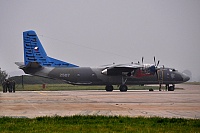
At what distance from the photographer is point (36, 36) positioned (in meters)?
60.4

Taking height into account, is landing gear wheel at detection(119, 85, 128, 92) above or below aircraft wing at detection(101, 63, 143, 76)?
below

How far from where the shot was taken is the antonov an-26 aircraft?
57.6 meters

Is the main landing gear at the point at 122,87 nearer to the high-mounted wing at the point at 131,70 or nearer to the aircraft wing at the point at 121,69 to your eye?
the high-mounted wing at the point at 131,70

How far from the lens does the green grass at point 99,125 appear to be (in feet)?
47.1

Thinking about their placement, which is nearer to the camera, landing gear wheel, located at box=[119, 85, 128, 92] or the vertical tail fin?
landing gear wheel, located at box=[119, 85, 128, 92]

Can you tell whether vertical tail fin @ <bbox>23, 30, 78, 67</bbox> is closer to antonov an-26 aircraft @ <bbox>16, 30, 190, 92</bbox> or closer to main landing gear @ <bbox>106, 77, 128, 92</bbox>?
antonov an-26 aircraft @ <bbox>16, 30, 190, 92</bbox>

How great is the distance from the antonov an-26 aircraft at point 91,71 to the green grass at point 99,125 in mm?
39878

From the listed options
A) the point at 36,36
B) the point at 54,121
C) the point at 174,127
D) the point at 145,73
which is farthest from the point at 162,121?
the point at 36,36

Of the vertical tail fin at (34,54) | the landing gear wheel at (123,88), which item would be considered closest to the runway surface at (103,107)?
the landing gear wheel at (123,88)

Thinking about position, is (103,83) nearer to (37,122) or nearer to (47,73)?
(47,73)

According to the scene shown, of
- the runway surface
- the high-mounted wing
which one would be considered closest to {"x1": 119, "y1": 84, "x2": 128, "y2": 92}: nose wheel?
the high-mounted wing

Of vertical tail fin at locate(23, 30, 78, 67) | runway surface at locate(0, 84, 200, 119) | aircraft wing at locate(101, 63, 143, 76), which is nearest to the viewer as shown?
runway surface at locate(0, 84, 200, 119)

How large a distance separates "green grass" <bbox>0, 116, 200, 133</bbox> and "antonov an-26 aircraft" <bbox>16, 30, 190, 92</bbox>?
39.9 meters

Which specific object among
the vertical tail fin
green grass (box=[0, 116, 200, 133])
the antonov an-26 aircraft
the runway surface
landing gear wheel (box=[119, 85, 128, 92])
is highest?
the vertical tail fin
